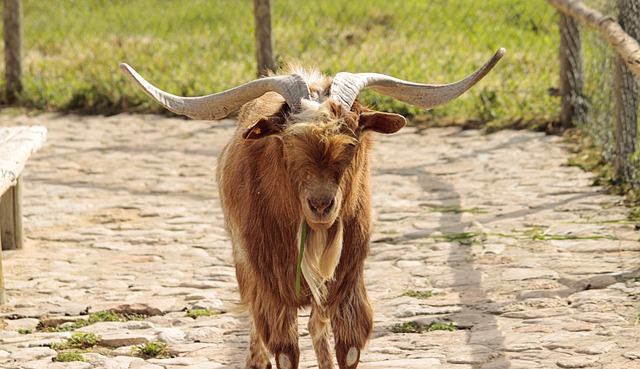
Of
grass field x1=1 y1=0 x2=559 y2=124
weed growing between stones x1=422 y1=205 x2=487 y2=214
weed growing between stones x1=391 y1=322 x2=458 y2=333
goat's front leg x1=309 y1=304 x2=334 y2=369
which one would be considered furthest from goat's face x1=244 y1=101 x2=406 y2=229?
grass field x1=1 y1=0 x2=559 y2=124

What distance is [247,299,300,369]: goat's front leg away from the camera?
4.72 metres

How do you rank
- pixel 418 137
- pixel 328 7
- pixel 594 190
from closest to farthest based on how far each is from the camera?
pixel 594 190 → pixel 418 137 → pixel 328 7

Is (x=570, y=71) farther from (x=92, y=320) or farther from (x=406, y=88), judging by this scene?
(x=92, y=320)

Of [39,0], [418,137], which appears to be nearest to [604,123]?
[418,137]

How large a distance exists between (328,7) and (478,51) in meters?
2.54

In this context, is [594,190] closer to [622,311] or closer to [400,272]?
[400,272]

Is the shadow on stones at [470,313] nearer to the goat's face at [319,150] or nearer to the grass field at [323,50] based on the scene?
the goat's face at [319,150]

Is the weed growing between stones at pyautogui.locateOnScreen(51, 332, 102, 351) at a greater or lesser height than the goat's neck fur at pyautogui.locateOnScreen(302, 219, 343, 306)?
lesser

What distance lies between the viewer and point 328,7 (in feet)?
45.2

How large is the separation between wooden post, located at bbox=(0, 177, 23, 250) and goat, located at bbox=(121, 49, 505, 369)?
268 centimetres

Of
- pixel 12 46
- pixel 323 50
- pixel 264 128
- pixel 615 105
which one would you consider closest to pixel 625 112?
pixel 615 105

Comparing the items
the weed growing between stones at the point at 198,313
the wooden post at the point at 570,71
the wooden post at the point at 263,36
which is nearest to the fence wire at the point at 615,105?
the wooden post at the point at 570,71

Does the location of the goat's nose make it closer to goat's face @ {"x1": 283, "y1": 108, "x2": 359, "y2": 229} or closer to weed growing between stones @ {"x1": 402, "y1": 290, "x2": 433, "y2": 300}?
goat's face @ {"x1": 283, "y1": 108, "x2": 359, "y2": 229}

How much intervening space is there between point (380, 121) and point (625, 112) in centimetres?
414
